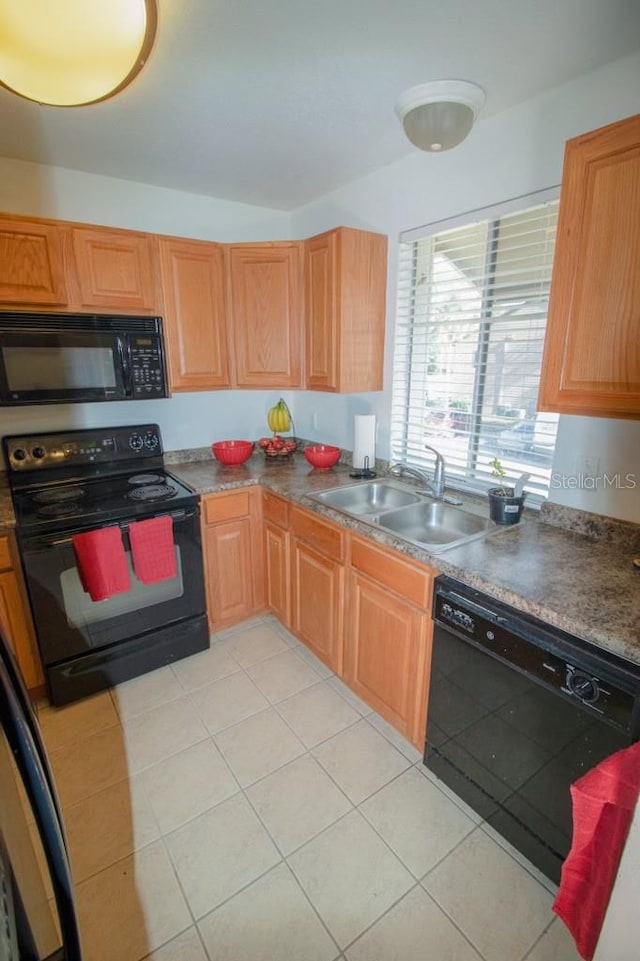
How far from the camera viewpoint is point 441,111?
1.54 metres

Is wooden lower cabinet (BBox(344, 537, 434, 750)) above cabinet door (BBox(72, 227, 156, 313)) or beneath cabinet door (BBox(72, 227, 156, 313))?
beneath

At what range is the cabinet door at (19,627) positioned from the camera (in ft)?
6.10

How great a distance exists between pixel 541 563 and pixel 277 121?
190 cm

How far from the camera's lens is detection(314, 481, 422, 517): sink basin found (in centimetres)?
224

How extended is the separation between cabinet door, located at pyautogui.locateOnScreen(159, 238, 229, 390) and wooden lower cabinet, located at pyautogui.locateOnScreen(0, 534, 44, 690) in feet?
3.69

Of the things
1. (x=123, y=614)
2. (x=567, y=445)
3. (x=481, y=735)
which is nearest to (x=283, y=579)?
(x=123, y=614)

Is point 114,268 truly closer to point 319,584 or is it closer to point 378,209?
point 378,209

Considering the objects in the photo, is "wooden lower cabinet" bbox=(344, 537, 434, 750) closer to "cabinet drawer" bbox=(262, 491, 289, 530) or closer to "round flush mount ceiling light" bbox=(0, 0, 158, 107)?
"cabinet drawer" bbox=(262, 491, 289, 530)

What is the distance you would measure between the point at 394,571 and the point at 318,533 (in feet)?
1.61

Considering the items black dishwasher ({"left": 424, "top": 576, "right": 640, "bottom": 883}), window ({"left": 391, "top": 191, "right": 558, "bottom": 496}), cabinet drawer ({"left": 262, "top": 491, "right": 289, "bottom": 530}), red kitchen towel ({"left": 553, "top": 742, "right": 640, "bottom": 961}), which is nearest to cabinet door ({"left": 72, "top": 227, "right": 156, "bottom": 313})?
cabinet drawer ({"left": 262, "top": 491, "right": 289, "bottom": 530})

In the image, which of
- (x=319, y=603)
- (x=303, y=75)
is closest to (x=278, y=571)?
(x=319, y=603)

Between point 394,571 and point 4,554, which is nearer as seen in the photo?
point 394,571

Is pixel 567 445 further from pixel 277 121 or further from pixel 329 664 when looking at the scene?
pixel 277 121

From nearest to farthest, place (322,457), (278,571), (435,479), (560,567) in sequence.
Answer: (560,567) < (435,479) < (278,571) < (322,457)
